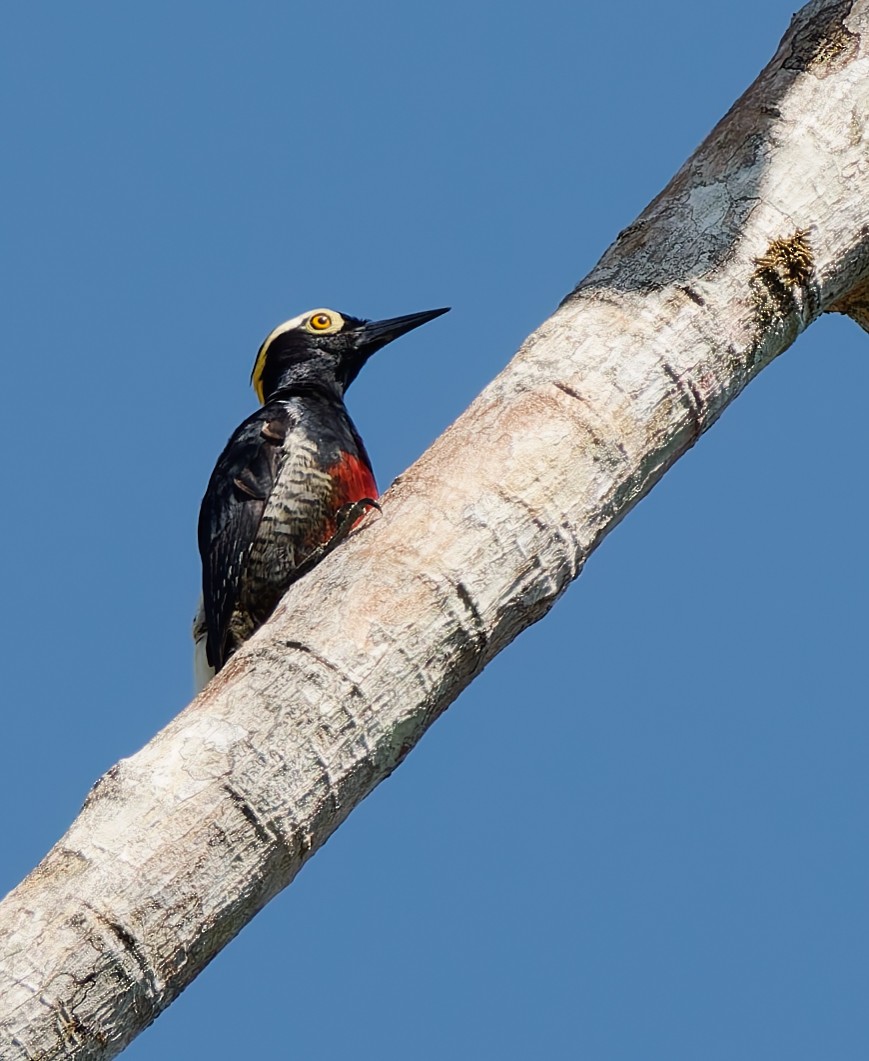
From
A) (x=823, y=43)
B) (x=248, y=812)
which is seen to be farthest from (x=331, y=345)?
(x=248, y=812)

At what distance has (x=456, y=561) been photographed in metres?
3.59

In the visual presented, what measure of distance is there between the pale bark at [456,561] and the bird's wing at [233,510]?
255cm

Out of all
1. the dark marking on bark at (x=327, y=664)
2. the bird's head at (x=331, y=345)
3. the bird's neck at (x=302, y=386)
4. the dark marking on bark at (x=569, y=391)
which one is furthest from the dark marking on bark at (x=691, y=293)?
the bird's head at (x=331, y=345)

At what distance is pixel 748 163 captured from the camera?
4.46 metres

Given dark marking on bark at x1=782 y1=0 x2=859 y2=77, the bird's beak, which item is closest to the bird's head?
the bird's beak

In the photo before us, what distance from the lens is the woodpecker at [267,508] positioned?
6414 mm

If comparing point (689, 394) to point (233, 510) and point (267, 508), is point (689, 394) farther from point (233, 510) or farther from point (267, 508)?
point (233, 510)

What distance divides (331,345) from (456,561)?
4.52 m

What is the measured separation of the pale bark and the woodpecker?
2.16 meters

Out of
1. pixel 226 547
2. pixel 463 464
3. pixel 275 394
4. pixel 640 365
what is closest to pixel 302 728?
pixel 463 464

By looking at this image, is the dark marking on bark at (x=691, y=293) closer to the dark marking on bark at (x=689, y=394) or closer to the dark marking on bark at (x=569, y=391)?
the dark marking on bark at (x=689, y=394)

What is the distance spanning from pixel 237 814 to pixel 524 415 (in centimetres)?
137

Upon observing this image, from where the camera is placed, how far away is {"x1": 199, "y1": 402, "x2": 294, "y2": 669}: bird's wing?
6410 millimetres

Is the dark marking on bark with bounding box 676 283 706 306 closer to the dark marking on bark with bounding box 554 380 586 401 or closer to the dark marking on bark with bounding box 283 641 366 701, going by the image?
the dark marking on bark with bounding box 554 380 586 401
